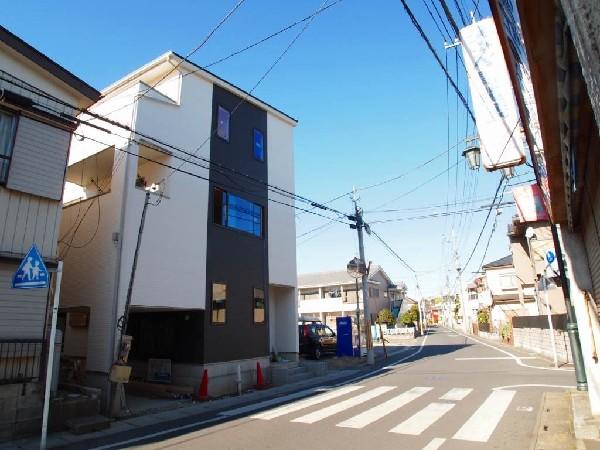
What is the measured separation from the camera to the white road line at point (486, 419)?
23.0ft

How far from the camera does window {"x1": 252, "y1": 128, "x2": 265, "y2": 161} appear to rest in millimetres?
17156

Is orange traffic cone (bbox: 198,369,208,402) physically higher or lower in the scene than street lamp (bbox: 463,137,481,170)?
lower

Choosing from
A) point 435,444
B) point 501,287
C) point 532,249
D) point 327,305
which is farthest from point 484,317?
point 435,444

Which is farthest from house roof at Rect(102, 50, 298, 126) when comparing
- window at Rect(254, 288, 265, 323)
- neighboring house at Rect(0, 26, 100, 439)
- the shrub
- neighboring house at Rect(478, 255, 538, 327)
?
the shrub

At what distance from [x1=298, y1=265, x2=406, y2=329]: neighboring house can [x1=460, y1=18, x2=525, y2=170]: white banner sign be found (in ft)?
117

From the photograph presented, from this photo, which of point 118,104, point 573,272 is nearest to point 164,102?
point 118,104

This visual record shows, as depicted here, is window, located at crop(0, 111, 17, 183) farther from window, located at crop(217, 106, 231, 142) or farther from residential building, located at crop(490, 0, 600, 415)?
residential building, located at crop(490, 0, 600, 415)

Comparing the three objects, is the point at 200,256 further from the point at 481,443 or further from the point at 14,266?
the point at 481,443

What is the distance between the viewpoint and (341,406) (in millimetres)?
9867

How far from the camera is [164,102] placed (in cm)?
1330

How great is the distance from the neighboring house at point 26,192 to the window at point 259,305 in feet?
24.9

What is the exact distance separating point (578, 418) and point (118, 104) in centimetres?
1438

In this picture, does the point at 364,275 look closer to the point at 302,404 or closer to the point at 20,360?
the point at 302,404

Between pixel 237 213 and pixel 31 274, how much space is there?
921cm
